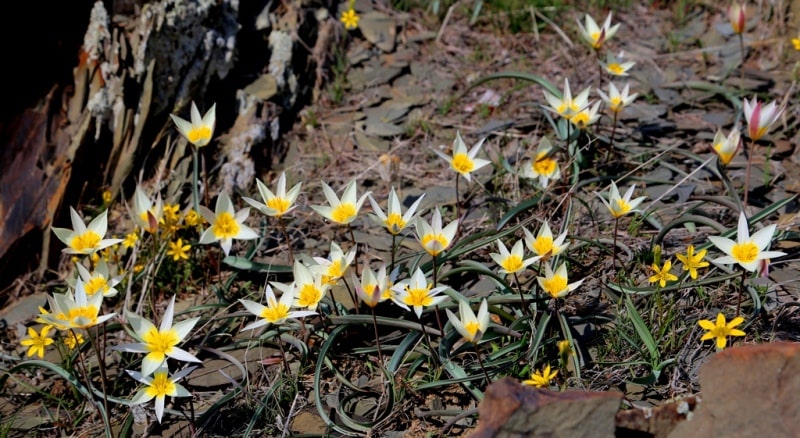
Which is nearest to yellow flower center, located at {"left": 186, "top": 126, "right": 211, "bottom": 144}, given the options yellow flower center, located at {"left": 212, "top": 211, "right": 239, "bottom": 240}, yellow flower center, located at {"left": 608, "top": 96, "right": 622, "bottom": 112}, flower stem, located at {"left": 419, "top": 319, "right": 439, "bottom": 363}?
yellow flower center, located at {"left": 212, "top": 211, "right": 239, "bottom": 240}

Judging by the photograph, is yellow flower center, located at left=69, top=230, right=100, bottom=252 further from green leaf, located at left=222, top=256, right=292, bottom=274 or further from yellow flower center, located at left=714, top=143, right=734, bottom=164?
yellow flower center, located at left=714, top=143, right=734, bottom=164

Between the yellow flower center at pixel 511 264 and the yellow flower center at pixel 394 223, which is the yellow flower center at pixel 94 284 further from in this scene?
the yellow flower center at pixel 511 264

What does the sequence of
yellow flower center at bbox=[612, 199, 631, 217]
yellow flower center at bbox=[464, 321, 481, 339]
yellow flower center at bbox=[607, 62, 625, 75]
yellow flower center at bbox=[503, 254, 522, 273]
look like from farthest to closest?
yellow flower center at bbox=[607, 62, 625, 75]
yellow flower center at bbox=[612, 199, 631, 217]
yellow flower center at bbox=[503, 254, 522, 273]
yellow flower center at bbox=[464, 321, 481, 339]

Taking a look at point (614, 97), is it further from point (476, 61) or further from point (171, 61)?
point (171, 61)


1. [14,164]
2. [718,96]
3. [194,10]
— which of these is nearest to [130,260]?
[14,164]

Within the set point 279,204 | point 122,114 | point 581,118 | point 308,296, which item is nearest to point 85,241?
point 279,204

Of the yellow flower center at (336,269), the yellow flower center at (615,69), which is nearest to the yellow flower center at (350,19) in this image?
the yellow flower center at (615,69)
